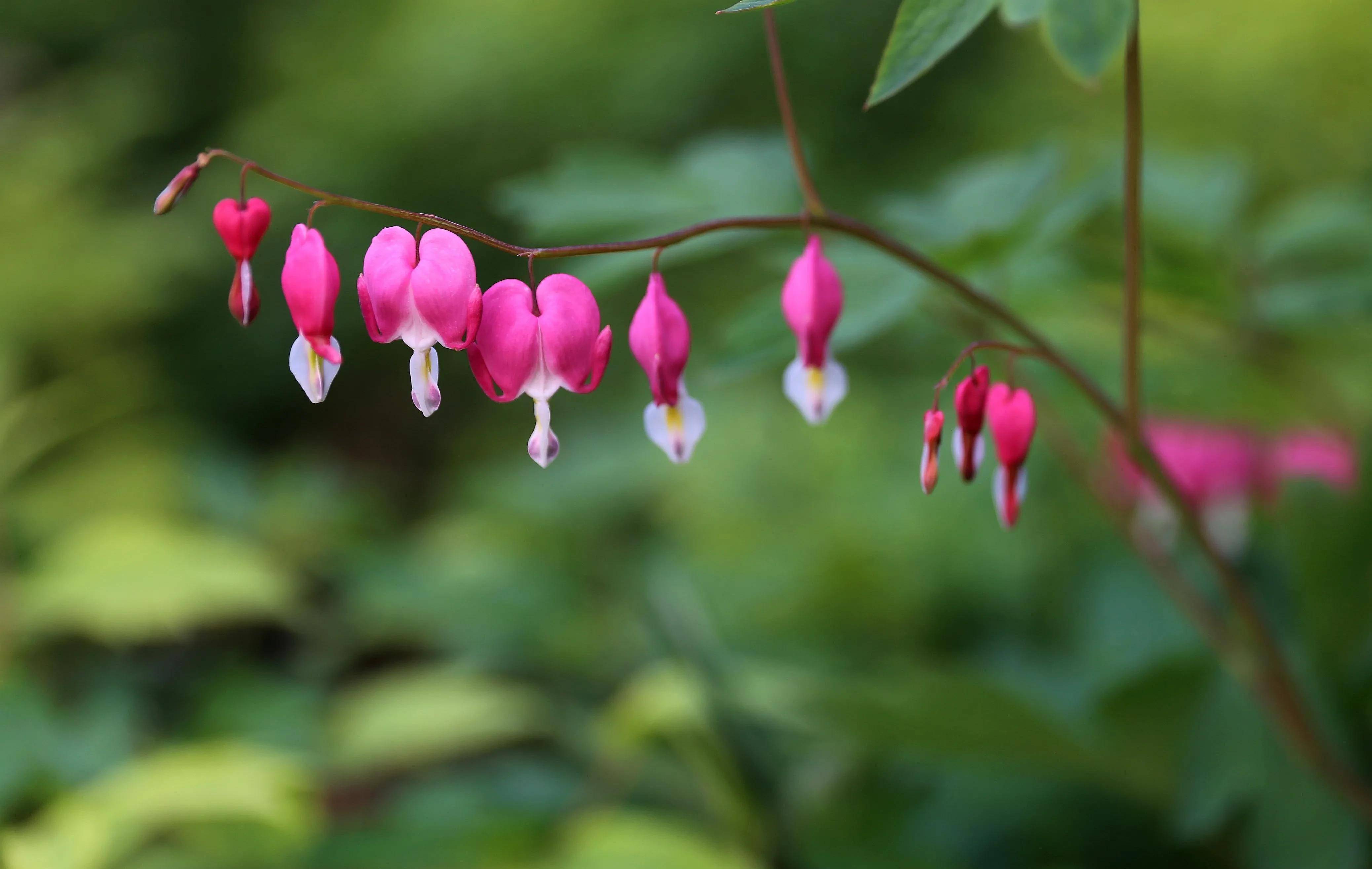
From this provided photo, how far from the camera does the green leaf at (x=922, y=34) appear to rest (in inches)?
19.2

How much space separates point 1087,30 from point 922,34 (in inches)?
3.1

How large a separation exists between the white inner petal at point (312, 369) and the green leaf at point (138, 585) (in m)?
1.10

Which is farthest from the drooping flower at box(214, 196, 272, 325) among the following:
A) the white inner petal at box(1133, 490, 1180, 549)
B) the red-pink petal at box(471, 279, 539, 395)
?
the white inner petal at box(1133, 490, 1180, 549)

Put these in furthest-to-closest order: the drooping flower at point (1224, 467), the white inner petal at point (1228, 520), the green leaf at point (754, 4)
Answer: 1. the drooping flower at point (1224, 467)
2. the white inner petal at point (1228, 520)
3. the green leaf at point (754, 4)

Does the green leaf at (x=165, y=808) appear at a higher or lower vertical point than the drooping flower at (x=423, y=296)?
lower

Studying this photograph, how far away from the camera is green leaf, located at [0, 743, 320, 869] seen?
940 millimetres

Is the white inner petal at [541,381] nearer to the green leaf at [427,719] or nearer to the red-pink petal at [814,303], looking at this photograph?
the red-pink petal at [814,303]

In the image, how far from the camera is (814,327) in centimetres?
57

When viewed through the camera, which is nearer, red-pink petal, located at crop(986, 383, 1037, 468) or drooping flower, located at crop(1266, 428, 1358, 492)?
red-pink petal, located at crop(986, 383, 1037, 468)

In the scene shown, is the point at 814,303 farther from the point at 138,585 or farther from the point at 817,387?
the point at 138,585

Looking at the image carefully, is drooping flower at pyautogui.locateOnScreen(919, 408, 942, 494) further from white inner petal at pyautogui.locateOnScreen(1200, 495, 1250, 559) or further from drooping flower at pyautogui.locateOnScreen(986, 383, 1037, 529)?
white inner petal at pyautogui.locateOnScreen(1200, 495, 1250, 559)

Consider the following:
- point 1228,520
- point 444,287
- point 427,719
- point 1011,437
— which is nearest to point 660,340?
point 444,287

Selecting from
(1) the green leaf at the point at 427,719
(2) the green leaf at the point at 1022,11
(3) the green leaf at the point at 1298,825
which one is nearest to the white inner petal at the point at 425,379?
(2) the green leaf at the point at 1022,11

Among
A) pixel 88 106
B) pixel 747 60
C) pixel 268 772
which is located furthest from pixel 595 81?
pixel 268 772
